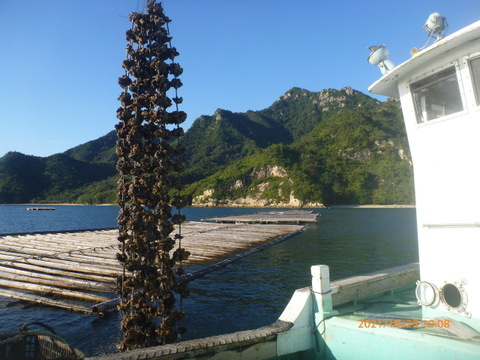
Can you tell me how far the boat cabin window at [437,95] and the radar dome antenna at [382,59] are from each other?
101cm

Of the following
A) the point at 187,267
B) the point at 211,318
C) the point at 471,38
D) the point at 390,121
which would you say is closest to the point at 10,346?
the point at 211,318

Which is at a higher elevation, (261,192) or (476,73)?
(476,73)

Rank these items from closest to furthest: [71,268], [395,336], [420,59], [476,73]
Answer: [395,336] → [476,73] → [420,59] → [71,268]

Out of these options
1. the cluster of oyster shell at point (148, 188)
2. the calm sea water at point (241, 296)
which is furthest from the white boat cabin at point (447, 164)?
the calm sea water at point (241, 296)

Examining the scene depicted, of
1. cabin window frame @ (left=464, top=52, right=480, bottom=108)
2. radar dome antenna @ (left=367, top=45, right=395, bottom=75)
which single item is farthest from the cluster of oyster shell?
cabin window frame @ (left=464, top=52, right=480, bottom=108)

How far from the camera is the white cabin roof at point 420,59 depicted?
504cm

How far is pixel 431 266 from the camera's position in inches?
230

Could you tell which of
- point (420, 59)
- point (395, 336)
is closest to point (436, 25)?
point (420, 59)

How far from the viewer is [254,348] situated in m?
5.09

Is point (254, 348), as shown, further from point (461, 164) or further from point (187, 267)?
point (187, 267)

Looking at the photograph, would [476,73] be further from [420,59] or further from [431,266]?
[431,266]

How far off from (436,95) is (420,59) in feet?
2.62

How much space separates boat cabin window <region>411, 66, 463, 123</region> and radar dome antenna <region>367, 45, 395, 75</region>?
1013 mm
